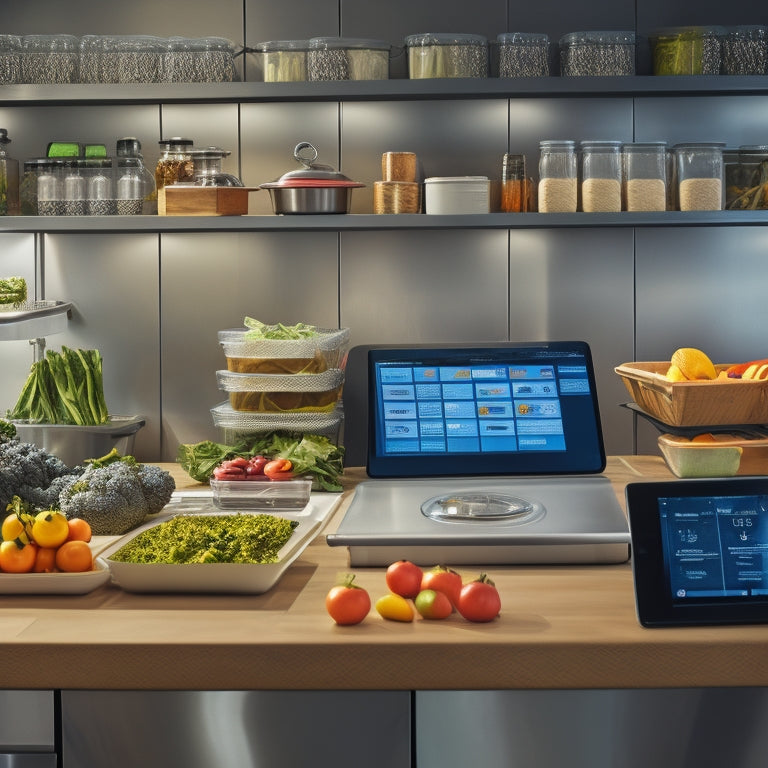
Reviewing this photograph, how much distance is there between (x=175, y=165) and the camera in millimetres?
2742

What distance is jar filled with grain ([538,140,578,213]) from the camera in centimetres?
266

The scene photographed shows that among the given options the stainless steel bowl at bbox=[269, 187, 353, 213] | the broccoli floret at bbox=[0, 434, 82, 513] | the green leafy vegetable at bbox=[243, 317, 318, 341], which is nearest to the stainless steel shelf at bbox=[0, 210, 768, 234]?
the stainless steel bowl at bbox=[269, 187, 353, 213]

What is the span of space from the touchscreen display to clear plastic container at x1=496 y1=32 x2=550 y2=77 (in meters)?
1.60

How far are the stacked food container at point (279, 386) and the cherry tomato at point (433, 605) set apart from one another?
41.6 inches

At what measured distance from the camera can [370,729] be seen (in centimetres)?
139

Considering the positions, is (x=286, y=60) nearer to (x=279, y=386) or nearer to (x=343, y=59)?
(x=343, y=59)

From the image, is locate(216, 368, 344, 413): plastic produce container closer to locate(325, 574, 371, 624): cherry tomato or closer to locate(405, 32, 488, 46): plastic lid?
locate(405, 32, 488, 46): plastic lid

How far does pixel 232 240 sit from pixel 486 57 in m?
0.89

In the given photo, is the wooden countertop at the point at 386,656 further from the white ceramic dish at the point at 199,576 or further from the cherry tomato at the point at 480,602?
the white ceramic dish at the point at 199,576

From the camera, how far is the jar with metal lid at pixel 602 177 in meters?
2.63

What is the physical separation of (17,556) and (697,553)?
100 centimetres

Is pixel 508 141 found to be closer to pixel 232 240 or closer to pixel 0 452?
pixel 232 240

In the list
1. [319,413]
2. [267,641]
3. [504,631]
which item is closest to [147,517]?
[319,413]

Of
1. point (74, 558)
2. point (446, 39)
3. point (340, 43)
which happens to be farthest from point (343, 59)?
point (74, 558)
